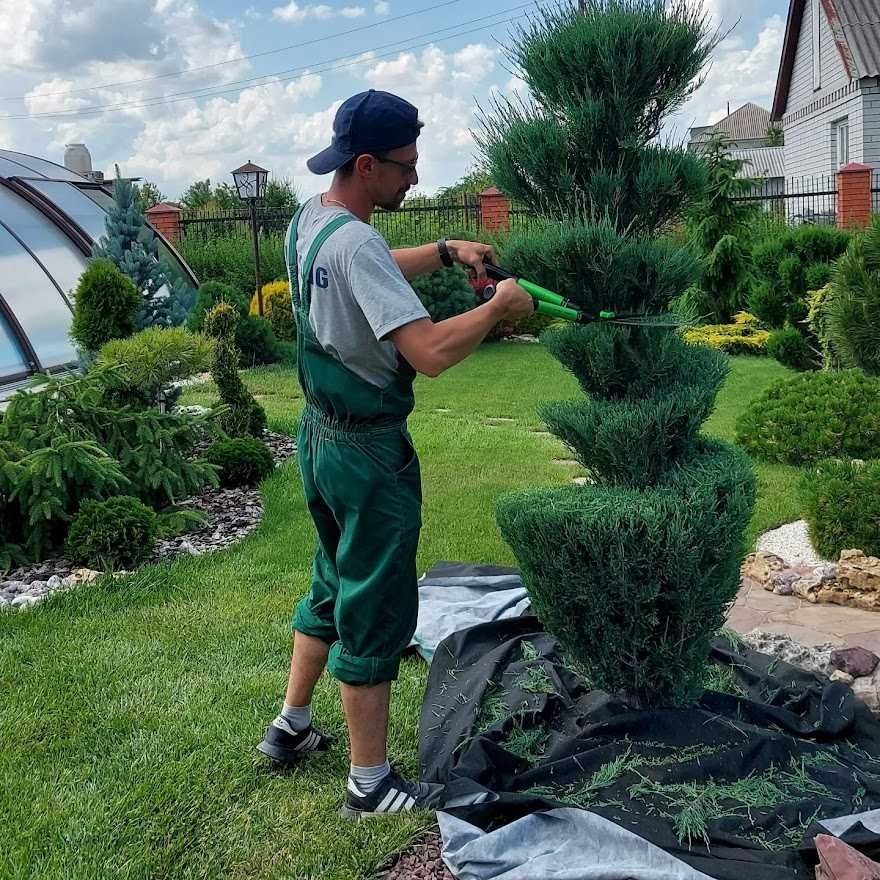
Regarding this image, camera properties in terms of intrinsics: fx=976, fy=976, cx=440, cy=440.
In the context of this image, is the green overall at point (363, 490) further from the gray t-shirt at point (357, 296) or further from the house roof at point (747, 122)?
the house roof at point (747, 122)

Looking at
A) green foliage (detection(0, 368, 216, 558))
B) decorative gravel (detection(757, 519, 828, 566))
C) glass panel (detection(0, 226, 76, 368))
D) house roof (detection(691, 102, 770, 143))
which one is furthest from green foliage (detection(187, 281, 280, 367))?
house roof (detection(691, 102, 770, 143))

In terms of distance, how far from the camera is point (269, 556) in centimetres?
583

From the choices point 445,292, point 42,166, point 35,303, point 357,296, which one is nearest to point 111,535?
point 357,296

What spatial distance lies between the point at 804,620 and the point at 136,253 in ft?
33.8

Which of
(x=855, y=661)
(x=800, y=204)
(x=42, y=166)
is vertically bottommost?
(x=855, y=661)

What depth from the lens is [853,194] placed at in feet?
62.3

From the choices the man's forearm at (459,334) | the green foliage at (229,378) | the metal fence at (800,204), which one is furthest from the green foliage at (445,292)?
the man's forearm at (459,334)

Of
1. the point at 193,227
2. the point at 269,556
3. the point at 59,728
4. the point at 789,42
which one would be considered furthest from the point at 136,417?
the point at 789,42

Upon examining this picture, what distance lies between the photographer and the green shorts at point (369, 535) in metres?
2.93

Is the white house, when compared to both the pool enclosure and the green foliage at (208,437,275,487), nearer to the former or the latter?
the pool enclosure

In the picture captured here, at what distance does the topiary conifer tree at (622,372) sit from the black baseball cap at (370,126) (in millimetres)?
588

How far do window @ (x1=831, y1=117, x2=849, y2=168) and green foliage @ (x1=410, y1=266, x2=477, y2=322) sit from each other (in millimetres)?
13098

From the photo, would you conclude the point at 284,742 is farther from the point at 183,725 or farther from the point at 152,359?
the point at 152,359

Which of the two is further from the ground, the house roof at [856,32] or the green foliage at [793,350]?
the house roof at [856,32]
